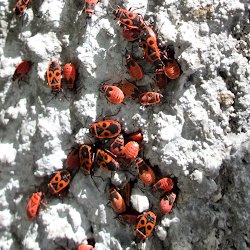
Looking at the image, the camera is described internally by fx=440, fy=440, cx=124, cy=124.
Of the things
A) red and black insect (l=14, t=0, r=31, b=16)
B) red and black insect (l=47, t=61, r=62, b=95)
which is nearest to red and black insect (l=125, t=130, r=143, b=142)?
red and black insect (l=47, t=61, r=62, b=95)

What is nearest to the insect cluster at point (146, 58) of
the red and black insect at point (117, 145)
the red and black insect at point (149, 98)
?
the red and black insect at point (149, 98)

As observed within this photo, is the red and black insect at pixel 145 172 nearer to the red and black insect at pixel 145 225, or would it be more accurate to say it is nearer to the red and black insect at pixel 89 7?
the red and black insect at pixel 145 225

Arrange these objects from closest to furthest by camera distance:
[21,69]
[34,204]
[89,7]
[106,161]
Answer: [106,161] < [89,7] < [34,204] < [21,69]

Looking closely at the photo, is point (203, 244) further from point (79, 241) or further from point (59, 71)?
point (59, 71)

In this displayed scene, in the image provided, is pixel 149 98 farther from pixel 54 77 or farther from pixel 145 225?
pixel 145 225

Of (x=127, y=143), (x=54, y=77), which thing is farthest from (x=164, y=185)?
(x=54, y=77)

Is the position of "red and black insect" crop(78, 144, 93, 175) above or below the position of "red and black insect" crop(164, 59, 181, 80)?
below

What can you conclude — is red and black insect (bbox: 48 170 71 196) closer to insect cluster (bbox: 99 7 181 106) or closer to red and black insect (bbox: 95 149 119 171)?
red and black insect (bbox: 95 149 119 171)
